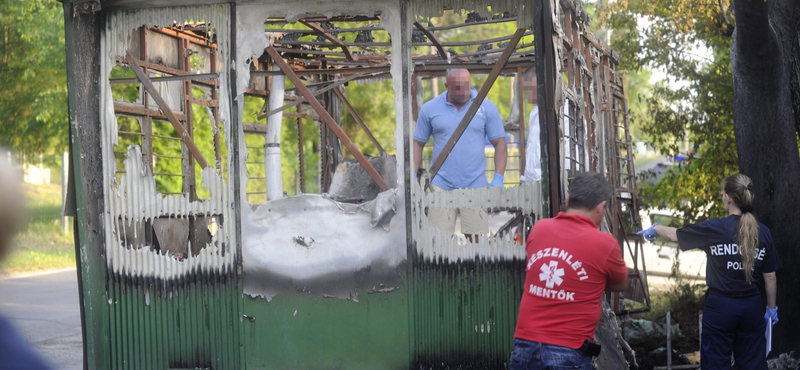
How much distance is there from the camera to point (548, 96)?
5961 millimetres

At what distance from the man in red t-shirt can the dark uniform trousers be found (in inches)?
82.4

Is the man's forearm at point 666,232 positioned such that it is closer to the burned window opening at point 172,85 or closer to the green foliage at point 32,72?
the burned window opening at point 172,85

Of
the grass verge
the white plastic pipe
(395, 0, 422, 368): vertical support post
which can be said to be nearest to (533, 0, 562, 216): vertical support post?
(395, 0, 422, 368): vertical support post

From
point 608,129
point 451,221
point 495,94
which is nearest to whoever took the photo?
point 451,221

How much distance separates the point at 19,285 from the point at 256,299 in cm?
1012

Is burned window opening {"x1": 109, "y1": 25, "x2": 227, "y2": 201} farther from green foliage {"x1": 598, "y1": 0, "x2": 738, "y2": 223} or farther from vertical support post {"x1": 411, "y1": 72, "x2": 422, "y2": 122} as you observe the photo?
green foliage {"x1": 598, "y1": 0, "x2": 738, "y2": 223}

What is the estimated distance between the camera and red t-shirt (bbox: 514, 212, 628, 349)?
405 cm

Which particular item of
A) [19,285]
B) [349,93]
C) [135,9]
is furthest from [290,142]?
[135,9]

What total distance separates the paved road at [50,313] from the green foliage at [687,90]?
26.8 feet

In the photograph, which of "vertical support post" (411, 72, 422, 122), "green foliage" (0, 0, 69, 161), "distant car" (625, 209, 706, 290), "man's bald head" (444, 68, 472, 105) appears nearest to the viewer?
"man's bald head" (444, 68, 472, 105)

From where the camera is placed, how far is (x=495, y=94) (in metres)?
35.0

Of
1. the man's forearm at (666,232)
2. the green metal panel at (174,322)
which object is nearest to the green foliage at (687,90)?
the man's forearm at (666,232)

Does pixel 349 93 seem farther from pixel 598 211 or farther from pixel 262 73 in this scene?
pixel 598 211

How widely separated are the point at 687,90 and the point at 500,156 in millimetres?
5155
